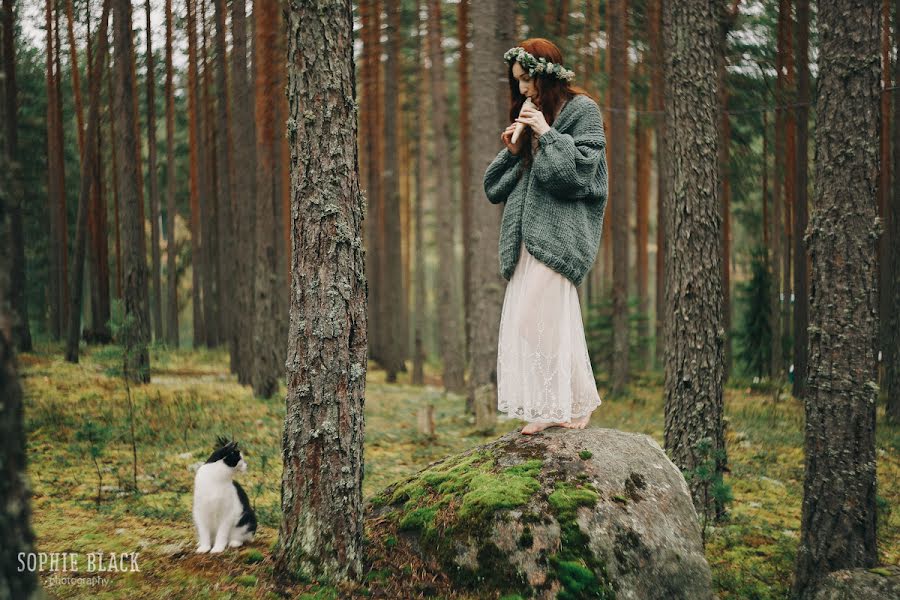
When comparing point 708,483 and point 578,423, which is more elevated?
point 578,423

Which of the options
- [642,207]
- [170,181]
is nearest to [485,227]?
[642,207]

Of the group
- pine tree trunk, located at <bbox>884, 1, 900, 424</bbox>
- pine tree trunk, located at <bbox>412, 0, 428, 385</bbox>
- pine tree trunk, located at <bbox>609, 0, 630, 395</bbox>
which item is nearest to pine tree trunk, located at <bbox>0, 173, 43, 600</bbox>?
pine tree trunk, located at <bbox>884, 1, 900, 424</bbox>

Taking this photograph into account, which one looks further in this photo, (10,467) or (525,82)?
(525,82)

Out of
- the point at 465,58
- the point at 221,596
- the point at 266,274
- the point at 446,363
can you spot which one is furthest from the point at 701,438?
the point at 465,58

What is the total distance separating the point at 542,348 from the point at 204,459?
4.50m

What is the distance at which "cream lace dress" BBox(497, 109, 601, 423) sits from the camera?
4586mm

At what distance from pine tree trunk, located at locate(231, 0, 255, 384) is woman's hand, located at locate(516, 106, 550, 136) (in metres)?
8.03

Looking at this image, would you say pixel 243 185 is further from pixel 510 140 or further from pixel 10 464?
pixel 10 464

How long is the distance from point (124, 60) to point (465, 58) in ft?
24.4

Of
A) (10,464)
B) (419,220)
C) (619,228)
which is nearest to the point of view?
(10,464)

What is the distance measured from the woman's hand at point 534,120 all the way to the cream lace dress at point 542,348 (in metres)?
0.23

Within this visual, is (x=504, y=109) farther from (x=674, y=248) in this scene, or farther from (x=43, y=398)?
(x=43, y=398)

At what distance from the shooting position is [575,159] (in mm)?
4367

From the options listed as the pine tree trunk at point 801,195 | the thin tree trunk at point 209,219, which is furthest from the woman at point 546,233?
the thin tree trunk at point 209,219
